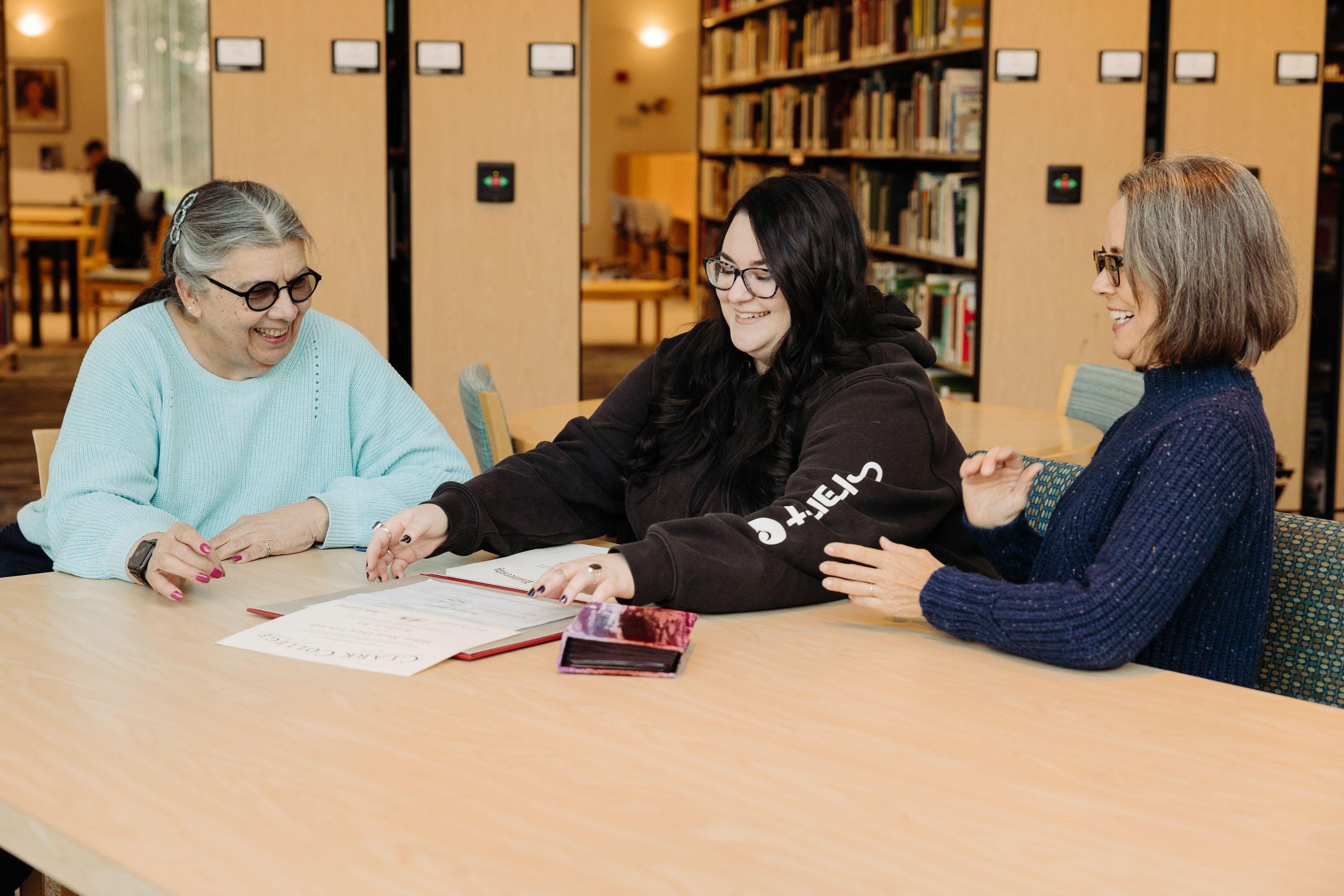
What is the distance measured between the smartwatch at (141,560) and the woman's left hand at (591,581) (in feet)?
1.63

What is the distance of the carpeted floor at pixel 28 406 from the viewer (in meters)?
5.25

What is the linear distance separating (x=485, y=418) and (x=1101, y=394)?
4.73 ft

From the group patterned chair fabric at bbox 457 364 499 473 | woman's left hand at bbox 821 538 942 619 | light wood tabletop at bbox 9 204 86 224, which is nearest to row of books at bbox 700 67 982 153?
patterned chair fabric at bbox 457 364 499 473

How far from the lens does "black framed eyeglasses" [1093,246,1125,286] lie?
1488mm

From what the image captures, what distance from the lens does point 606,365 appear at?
8.37 m

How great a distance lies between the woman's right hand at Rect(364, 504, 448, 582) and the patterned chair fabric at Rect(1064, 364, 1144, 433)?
5.85 feet

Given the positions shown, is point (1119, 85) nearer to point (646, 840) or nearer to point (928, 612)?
point (928, 612)

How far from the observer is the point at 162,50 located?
12438mm

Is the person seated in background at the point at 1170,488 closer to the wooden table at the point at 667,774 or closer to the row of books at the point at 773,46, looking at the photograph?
the wooden table at the point at 667,774

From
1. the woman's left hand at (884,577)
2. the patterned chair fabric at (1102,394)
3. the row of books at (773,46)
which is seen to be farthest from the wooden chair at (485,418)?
the row of books at (773,46)

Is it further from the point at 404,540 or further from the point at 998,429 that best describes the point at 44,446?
the point at 998,429

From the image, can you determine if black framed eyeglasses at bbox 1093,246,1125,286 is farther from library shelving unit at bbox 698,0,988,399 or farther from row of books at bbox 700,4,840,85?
row of books at bbox 700,4,840,85

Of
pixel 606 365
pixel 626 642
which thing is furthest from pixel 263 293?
pixel 606 365

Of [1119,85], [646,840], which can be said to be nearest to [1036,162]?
[1119,85]
